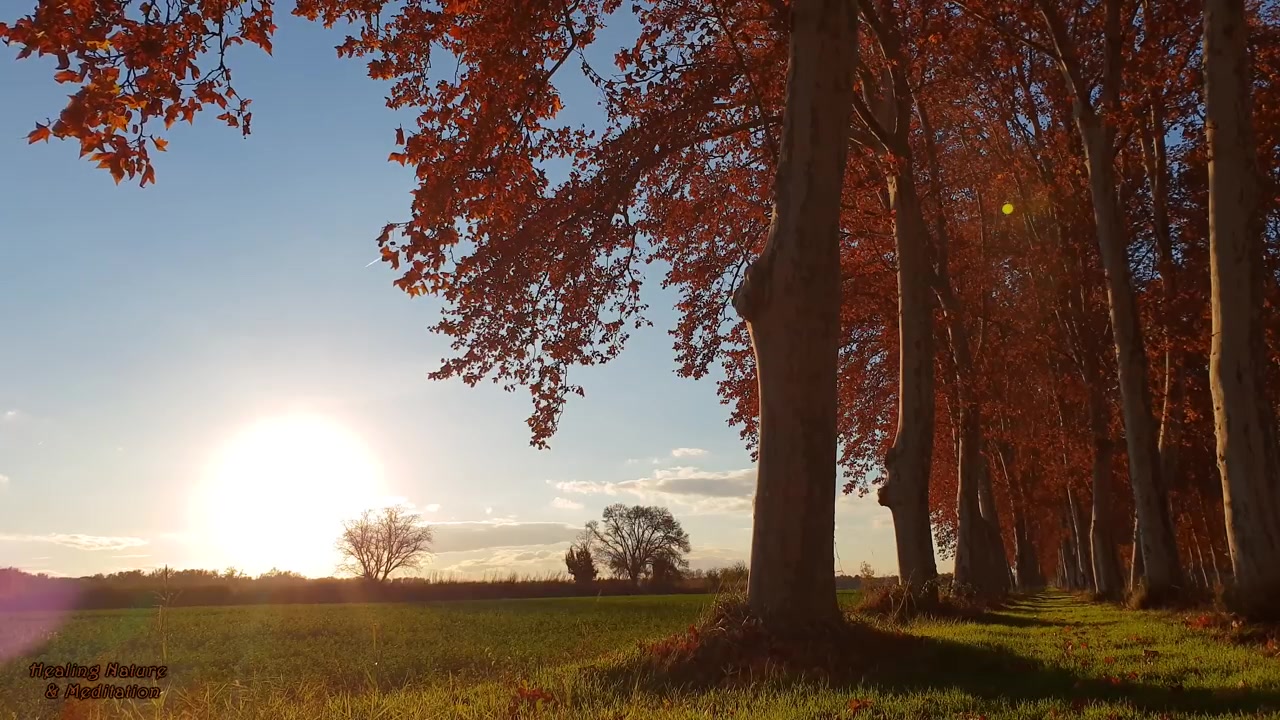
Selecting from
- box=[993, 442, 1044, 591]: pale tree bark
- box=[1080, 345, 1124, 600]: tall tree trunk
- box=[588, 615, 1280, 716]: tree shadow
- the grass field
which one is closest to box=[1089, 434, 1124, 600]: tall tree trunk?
box=[1080, 345, 1124, 600]: tall tree trunk

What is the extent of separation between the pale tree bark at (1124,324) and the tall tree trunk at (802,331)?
967cm

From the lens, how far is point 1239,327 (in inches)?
436

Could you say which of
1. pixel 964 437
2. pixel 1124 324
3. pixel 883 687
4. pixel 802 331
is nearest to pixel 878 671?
pixel 883 687

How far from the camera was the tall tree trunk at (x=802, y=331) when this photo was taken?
28.2 feet

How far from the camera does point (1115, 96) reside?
17266mm

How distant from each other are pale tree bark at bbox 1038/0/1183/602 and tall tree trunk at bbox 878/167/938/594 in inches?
146

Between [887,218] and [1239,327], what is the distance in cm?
715

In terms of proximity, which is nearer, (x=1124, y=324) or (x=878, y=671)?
(x=878, y=671)

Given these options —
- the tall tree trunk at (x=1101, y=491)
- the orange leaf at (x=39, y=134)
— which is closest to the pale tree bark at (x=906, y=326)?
the tall tree trunk at (x=1101, y=491)

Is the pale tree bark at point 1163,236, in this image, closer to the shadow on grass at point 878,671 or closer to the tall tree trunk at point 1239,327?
the tall tree trunk at point 1239,327

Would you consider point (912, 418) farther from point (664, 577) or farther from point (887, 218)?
point (664, 577)

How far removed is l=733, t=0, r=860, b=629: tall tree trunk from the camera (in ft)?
28.2

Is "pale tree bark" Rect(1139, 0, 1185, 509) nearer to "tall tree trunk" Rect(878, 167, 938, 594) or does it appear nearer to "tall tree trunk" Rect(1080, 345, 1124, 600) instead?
"tall tree trunk" Rect(1080, 345, 1124, 600)

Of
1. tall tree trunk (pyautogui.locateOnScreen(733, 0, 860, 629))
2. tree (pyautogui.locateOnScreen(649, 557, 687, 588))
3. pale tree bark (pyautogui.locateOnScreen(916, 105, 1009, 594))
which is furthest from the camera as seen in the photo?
tree (pyautogui.locateOnScreen(649, 557, 687, 588))
